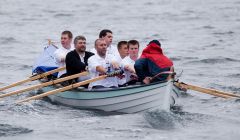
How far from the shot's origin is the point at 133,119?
14.0 metres

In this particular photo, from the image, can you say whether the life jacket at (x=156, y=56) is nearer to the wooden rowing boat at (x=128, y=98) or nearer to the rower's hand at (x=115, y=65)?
the wooden rowing boat at (x=128, y=98)

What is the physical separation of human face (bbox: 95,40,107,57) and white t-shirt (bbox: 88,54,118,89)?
10 centimetres

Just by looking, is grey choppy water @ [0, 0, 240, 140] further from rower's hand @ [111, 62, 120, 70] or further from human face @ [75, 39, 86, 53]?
human face @ [75, 39, 86, 53]

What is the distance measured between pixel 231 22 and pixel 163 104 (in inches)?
818

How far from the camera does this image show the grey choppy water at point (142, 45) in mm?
13438

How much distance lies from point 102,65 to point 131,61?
71cm

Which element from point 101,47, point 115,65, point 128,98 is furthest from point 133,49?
point 128,98

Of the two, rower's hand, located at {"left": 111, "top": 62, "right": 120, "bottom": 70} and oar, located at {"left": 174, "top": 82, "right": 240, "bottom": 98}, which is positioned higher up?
rower's hand, located at {"left": 111, "top": 62, "right": 120, "bottom": 70}

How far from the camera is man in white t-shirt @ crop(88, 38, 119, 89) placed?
48.0ft

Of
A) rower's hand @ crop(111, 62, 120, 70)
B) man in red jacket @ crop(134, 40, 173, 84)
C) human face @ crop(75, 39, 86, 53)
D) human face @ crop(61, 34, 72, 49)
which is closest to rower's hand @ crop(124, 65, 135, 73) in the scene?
rower's hand @ crop(111, 62, 120, 70)

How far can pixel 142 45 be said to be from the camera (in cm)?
2808

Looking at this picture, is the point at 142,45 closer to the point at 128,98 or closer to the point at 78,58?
the point at 78,58

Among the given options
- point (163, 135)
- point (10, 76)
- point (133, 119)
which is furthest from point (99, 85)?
point (10, 76)

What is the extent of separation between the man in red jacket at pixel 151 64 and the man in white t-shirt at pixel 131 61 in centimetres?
75
